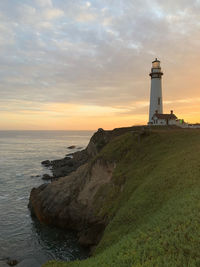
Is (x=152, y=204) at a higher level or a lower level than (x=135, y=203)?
higher

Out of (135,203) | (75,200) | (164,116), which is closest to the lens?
(135,203)

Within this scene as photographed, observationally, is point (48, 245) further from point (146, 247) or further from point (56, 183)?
point (146, 247)

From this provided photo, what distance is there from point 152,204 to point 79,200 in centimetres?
1295

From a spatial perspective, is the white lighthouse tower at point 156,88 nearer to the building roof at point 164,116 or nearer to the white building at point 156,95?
the white building at point 156,95

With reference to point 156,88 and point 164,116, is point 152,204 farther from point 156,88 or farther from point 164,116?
point 156,88

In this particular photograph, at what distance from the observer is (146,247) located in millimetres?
10125

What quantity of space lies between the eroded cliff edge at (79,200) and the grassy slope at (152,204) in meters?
1.11

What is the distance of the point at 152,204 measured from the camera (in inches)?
624

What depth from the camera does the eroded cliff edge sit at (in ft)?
75.8

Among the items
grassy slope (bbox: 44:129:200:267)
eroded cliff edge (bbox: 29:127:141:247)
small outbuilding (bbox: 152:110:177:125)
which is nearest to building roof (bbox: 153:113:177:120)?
small outbuilding (bbox: 152:110:177:125)

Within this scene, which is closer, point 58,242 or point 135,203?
point 135,203

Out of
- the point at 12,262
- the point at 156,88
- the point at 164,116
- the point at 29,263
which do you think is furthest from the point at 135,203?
the point at 156,88

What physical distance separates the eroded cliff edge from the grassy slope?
3.65 ft

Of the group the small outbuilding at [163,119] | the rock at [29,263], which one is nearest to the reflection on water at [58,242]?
the rock at [29,263]
